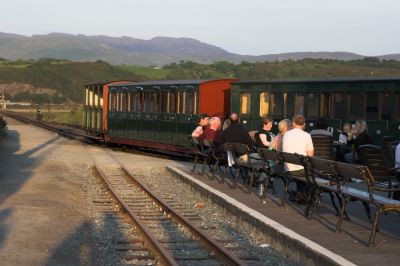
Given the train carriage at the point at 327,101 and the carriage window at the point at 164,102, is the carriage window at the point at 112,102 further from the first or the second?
the train carriage at the point at 327,101

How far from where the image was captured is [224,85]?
25125mm

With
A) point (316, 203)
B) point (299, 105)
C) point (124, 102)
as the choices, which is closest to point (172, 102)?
point (124, 102)

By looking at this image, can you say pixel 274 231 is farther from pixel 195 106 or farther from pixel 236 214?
pixel 195 106

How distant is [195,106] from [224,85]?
1581mm

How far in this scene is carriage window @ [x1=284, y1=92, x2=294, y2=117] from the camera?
71.7 ft

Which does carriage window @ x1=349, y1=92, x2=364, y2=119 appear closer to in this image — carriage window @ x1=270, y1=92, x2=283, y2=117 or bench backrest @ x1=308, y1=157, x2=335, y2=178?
carriage window @ x1=270, y1=92, x2=283, y2=117

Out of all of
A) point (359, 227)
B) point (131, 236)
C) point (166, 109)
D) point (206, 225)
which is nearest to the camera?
point (359, 227)

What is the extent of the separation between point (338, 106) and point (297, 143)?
9084 mm

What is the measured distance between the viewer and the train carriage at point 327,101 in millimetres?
18812

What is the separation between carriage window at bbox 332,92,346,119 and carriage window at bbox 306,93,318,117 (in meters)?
0.68

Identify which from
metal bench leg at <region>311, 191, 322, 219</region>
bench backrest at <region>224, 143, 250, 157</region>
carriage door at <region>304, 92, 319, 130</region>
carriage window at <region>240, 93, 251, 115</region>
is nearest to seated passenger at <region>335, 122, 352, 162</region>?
carriage door at <region>304, 92, 319, 130</region>

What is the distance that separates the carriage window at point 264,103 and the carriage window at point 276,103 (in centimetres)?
20

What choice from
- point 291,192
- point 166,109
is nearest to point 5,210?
point 291,192

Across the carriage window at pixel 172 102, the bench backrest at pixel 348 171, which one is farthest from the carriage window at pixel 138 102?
the bench backrest at pixel 348 171
